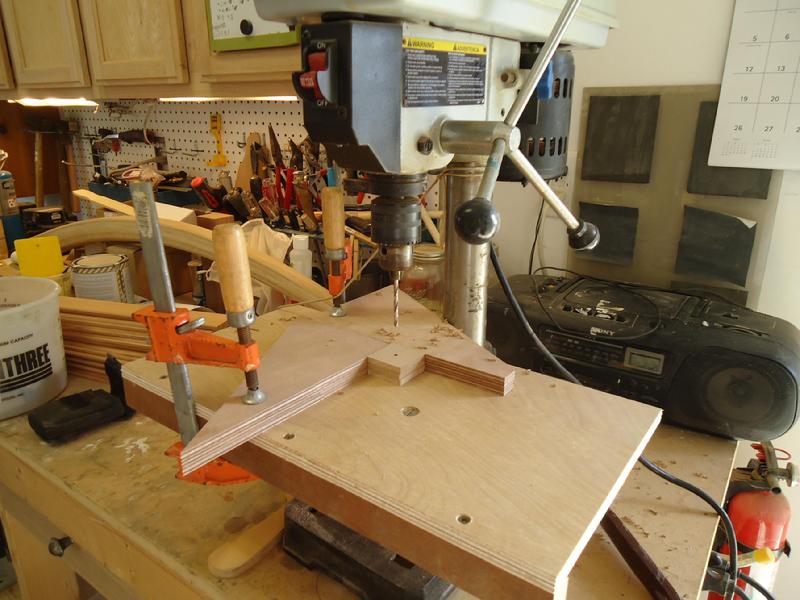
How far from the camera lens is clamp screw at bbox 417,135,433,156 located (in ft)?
1.78

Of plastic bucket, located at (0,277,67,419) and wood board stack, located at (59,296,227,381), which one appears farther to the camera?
wood board stack, located at (59,296,227,381)

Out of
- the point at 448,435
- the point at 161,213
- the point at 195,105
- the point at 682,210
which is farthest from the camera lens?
the point at 195,105

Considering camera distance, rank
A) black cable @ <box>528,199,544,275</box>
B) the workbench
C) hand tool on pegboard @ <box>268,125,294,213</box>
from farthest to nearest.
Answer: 1. hand tool on pegboard @ <box>268,125,294,213</box>
2. black cable @ <box>528,199,544,275</box>
3. the workbench

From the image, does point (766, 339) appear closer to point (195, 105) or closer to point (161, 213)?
point (161, 213)

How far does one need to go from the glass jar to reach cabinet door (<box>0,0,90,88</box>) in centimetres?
124

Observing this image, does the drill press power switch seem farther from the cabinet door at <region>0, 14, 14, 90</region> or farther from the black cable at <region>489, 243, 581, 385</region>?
the cabinet door at <region>0, 14, 14, 90</region>

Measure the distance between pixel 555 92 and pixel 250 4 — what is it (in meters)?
0.77

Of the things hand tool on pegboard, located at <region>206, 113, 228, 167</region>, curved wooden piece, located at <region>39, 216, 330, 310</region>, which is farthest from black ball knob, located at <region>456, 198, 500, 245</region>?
hand tool on pegboard, located at <region>206, 113, 228, 167</region>

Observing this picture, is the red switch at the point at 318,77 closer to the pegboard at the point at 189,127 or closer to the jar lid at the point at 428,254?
the jar lid at the point at 428,254

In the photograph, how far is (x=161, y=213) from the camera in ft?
5.21

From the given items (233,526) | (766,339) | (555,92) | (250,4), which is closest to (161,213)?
(250,4)

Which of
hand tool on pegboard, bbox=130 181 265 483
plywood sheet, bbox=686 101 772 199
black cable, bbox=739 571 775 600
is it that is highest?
plywood sheet, bbox=686 101 772 199

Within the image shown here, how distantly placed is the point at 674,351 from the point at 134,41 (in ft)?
5.00

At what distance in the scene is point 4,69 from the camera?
190cm
